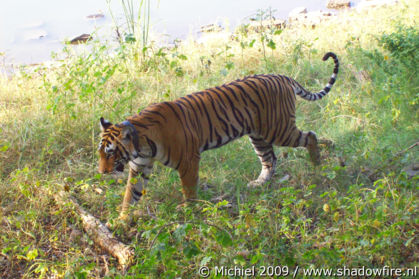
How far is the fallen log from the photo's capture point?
3.38 metres

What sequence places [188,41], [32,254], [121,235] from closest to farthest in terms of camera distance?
[32,254], [121,235], [188,41]

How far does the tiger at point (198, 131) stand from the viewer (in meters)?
3.68

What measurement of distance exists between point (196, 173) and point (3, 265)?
67.8 inches

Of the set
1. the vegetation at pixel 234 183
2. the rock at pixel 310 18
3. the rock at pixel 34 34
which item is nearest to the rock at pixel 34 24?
the rock at pixel 34 34

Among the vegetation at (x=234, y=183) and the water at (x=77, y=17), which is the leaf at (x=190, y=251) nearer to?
the vegetation at (x=234, y=183)

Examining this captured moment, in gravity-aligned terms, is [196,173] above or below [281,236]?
above

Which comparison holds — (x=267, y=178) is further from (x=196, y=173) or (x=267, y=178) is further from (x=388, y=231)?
(x=388, y=231)

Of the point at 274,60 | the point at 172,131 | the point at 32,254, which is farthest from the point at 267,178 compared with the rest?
the point at 274,60

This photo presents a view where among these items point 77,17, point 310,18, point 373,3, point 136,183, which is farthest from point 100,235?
point 77,17

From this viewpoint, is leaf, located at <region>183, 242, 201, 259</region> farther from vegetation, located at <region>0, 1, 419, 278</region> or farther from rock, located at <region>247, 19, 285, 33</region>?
rock, located at <region>247, 19, 285, 33</region>

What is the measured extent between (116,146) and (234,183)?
1.39m

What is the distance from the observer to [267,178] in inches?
179

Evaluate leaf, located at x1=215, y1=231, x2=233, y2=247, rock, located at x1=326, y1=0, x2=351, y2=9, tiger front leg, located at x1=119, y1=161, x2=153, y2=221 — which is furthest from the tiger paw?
rock, located at x1=326, y1=0, x2=351, y2=9

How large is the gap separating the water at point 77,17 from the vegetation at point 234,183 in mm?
3635
